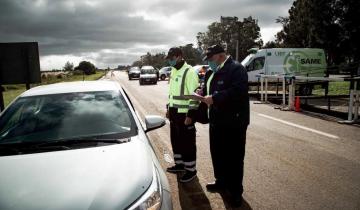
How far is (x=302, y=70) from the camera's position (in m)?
22.3

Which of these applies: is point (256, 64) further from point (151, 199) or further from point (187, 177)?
point (151, 199)

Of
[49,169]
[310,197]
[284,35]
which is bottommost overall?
[310,197]

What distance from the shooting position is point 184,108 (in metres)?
5.23

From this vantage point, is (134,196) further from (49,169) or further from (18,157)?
(18,157)

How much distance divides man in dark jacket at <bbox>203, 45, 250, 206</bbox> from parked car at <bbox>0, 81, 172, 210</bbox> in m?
0.75

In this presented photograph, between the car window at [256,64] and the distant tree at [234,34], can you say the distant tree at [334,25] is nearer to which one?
the car window at [256,64]

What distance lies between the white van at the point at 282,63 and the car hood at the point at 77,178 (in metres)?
19.6

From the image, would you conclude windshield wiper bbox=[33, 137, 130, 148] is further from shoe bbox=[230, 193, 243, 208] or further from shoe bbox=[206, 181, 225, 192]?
shoe bbox=[206, 181, 225, 192]

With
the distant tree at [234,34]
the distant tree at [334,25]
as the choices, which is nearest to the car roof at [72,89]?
the distant tree at [334,25]

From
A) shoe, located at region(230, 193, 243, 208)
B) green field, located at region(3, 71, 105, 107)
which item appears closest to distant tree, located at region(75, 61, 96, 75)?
green field, located at region(3, 71, 105, 107)

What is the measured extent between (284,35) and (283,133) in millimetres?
56694

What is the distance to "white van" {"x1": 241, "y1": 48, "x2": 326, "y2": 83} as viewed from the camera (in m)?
21.9

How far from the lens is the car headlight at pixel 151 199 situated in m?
2.38

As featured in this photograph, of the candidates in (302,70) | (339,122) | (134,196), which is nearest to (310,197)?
(134,196)
